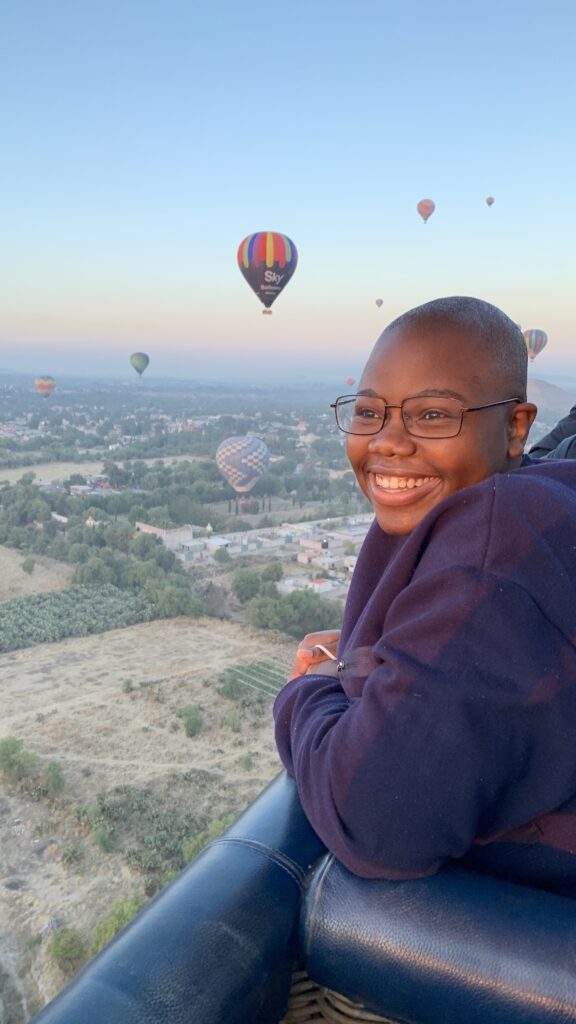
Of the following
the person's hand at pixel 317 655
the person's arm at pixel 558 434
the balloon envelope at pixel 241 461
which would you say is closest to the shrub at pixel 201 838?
the person's arm at pixel 558 434

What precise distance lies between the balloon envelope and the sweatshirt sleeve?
13.0 m

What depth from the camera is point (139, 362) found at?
17.8 metres

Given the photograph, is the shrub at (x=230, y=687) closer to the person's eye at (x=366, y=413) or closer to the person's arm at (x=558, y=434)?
the person's arm at (x=558, y=434)

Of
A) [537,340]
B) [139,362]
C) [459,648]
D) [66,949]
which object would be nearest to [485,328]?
[459,648]

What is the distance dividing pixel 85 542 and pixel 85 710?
5026mm

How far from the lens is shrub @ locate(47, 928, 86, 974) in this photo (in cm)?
287

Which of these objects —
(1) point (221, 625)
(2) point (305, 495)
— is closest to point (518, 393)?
(1) point (221, 625)

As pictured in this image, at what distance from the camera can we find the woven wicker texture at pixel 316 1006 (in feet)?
1.58

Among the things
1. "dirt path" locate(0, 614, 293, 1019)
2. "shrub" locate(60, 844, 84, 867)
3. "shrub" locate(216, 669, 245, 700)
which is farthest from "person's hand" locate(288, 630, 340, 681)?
"shrub" locate(216, 669, 245, 700)

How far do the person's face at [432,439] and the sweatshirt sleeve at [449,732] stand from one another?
4.2 inches

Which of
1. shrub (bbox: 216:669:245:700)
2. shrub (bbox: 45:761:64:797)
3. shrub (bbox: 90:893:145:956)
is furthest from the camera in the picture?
shrub (bbox: 216:669:245:700)

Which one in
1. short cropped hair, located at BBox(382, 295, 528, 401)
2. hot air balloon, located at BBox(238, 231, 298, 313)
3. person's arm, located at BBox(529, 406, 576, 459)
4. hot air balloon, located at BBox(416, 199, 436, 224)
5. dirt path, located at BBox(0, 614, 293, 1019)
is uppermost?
hot air balloon, located at BBox(416, 199, 436, 224)

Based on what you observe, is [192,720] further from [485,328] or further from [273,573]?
[485,328]

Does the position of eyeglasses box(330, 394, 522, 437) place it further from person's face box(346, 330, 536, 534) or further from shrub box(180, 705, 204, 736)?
shrub box(180, 705, 204, 736)
